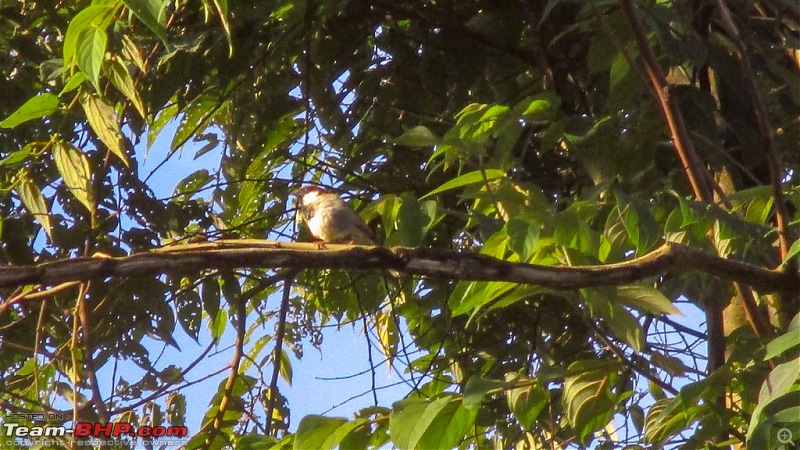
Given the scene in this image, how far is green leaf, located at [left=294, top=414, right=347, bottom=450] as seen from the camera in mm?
2230

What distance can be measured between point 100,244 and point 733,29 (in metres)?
2.30

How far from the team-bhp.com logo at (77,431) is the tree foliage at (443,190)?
0.20ft

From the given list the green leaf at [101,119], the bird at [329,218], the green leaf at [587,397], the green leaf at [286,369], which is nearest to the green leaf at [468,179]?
the green leaf at [587,397]

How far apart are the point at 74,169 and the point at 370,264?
121cm

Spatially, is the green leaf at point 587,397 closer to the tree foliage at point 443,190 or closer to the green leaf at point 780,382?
the tree foliage at point 443,190

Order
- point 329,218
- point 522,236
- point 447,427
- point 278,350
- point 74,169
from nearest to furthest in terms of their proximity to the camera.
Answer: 1. point 522,236
2. point 447,427
3. point 74,169
4. point 278,350
5. point 329,218

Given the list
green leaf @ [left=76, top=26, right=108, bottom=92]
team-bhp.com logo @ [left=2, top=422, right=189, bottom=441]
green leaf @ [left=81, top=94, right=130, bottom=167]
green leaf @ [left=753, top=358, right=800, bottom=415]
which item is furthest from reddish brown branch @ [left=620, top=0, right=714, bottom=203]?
team-bhp.com logo @ [left=2, top=422, right=189, bottom=441]

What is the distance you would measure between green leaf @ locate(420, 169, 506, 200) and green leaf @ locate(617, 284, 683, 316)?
43cm

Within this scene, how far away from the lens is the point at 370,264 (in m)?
2.02

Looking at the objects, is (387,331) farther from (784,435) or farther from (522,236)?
(784,435)

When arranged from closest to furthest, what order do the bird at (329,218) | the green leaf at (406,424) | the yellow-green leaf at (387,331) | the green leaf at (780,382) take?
the green leaf at (780,382) → the green leaf at (406,424) → the bird at (329,218) → the yellow-green leaf at (387,331)

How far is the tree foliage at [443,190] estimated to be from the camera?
2227 millimetres

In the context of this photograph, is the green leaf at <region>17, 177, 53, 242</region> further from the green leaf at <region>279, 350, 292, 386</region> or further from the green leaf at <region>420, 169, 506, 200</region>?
the green leaf at <region>279, 350, 292, 386</region>

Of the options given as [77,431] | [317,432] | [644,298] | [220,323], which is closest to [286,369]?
[220,323]
